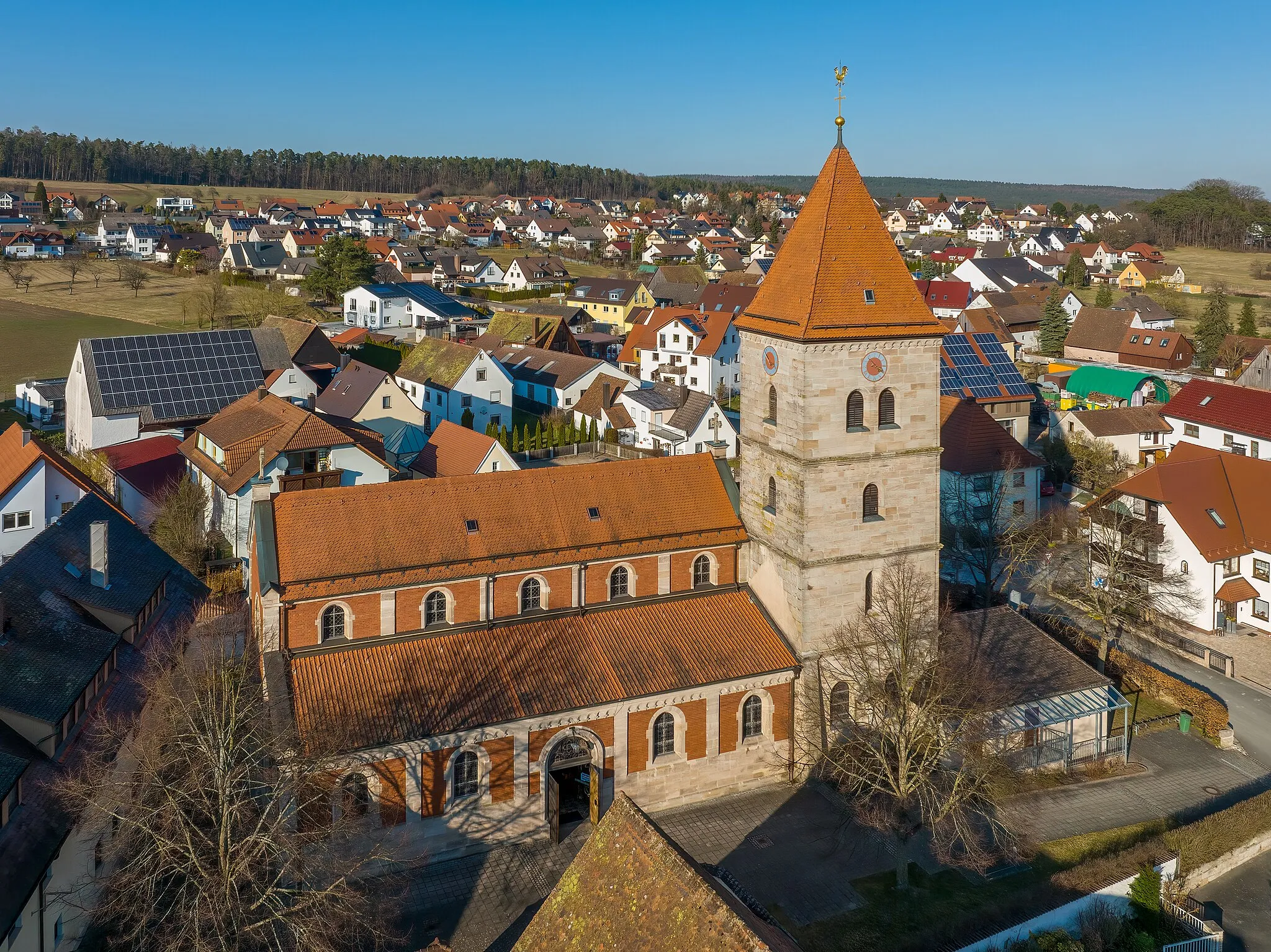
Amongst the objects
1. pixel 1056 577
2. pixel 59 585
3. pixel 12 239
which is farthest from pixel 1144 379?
pixel 12 239

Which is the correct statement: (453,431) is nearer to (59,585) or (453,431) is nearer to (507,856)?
(59,585)

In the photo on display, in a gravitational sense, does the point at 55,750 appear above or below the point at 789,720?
above

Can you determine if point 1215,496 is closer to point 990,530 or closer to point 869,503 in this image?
point 990,530

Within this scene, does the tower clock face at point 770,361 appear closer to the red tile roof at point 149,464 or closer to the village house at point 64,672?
the village house at point 64,672

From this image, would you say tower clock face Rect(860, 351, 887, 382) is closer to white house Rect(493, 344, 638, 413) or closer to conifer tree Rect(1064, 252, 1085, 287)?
white house Rect(493, 344, 638, 413)

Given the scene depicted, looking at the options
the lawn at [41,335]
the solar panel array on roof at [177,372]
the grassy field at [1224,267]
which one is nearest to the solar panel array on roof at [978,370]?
the solar panel array on roof at [177,372]
